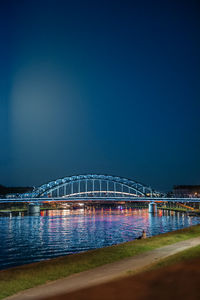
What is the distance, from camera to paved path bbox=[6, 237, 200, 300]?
28.9ft

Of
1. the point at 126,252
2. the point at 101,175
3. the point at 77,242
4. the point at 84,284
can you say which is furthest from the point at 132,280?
the point at 101,175

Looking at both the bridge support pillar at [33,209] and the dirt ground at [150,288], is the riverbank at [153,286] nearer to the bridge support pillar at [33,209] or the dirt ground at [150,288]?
the dirt ground at [150,288]

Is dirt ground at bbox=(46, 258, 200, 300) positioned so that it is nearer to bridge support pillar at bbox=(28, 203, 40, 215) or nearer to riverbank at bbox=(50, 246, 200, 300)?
riverbank at bbox=(50, 246, 200, 300)

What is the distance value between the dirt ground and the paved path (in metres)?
0.50

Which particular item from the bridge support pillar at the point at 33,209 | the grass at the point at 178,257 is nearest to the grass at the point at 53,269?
the grass at the point at 178,257

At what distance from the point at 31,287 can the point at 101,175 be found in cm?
12865

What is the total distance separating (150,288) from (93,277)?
2240mm

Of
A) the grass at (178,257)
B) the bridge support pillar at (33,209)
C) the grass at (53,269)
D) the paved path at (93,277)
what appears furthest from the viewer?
the bridge support pillar at (33,209)

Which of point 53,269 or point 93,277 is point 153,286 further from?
point 53,269

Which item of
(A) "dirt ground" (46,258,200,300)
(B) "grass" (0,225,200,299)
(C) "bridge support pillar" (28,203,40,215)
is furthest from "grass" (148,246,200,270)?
(C) "bridge support pillar" (28,203,40,215)

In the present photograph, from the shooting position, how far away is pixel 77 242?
34.4 metres

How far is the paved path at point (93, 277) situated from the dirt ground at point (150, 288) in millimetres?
496

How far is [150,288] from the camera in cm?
897

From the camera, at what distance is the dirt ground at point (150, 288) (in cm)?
823
